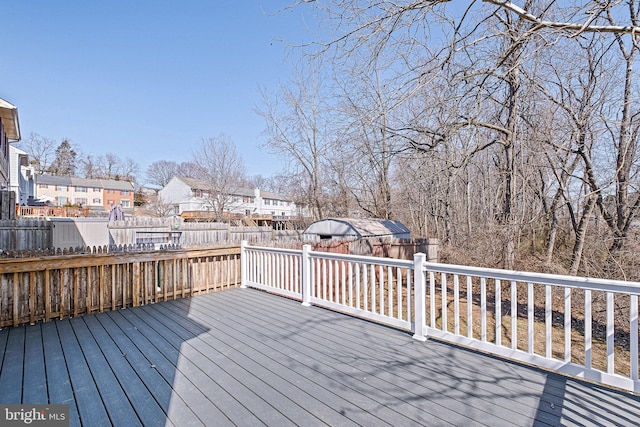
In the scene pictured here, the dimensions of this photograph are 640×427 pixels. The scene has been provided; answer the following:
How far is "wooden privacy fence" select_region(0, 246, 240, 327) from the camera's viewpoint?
3.68 m

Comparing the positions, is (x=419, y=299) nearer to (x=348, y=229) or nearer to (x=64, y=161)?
(x=348, y=229)

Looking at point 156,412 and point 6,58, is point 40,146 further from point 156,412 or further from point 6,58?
point 156,412

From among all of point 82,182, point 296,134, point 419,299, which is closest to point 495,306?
point 419,299

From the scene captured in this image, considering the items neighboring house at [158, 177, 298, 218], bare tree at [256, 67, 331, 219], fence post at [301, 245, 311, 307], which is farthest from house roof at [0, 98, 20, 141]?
neighboring house at [158, 177, 298, 218]

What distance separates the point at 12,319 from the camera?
365 centimetres

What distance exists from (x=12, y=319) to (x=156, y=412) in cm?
302

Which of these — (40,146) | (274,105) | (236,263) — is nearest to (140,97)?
(274,105)

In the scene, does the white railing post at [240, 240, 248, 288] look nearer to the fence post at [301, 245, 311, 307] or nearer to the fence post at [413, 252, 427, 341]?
the fence post at [301, 245, 311, 307]

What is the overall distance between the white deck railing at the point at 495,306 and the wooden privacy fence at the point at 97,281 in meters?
0.95

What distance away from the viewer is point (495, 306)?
10.3 feet

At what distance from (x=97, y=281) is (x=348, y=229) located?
234 inches

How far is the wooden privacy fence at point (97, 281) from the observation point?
3684mm

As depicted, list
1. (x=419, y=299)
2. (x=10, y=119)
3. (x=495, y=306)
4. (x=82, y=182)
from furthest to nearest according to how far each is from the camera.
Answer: (x=82, y=182) < (x=10, y=119) < (x=419, y=299) < (x=495, y=306)

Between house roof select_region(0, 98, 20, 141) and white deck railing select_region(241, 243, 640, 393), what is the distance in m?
11.2
